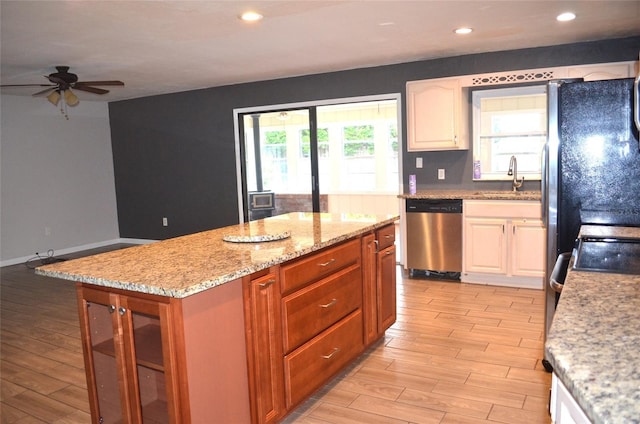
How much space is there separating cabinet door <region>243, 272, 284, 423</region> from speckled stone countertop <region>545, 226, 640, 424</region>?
3.92 feet

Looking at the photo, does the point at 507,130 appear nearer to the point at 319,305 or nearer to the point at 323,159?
the point at 319,305

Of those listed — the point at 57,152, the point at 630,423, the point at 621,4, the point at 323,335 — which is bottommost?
the point at 323,335

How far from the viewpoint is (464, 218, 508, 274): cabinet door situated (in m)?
4.54

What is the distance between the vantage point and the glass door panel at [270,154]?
654cm

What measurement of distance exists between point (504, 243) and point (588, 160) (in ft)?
7.00

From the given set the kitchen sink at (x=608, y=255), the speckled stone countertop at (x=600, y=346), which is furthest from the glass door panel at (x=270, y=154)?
the speckled stone countertop at (x=600, y=346)

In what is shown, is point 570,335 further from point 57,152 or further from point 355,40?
point 57,152

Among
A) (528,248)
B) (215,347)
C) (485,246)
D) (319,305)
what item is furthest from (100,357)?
(528,248)

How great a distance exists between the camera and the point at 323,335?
2.55 m

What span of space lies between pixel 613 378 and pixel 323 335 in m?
1.84

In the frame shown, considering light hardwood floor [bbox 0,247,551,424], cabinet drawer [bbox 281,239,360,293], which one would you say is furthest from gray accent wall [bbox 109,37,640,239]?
cabinet drawer [bbox 281,239,360,293]

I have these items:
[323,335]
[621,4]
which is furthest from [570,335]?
[621,4]

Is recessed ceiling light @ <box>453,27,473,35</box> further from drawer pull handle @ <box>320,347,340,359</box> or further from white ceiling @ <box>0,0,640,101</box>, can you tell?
drawer pull handle @ <box>320,347,340,359</box>

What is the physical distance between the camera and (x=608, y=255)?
1.75 m
